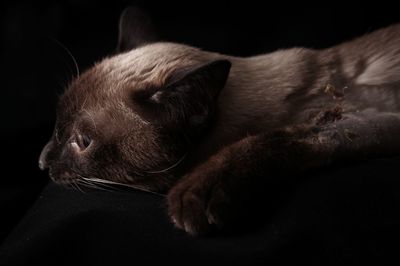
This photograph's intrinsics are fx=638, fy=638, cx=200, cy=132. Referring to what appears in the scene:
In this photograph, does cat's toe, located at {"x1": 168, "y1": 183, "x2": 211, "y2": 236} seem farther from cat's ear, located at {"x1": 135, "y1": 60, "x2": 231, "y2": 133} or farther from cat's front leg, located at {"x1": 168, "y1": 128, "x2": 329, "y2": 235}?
cat's ear, located at {"x1": 135, "y1": 60, "x2": 231, "y2": 133}

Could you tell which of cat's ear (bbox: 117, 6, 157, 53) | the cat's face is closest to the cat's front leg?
the cat's face

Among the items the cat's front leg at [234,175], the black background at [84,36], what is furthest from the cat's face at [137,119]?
the black background at [84,36]

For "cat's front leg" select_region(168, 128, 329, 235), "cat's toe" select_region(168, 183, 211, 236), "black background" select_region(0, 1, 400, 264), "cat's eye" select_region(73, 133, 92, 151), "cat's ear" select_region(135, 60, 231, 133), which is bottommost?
"black background" select_region(0, 1, 400, 264)

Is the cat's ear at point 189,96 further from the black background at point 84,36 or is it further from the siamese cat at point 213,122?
the black background at point 84,36

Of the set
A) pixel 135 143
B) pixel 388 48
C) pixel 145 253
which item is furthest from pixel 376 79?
pixel 145 253

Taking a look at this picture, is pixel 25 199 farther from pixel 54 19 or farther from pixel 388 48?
pixel 388 48

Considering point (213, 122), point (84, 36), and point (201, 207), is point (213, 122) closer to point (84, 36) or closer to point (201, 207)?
point (201, 207)
